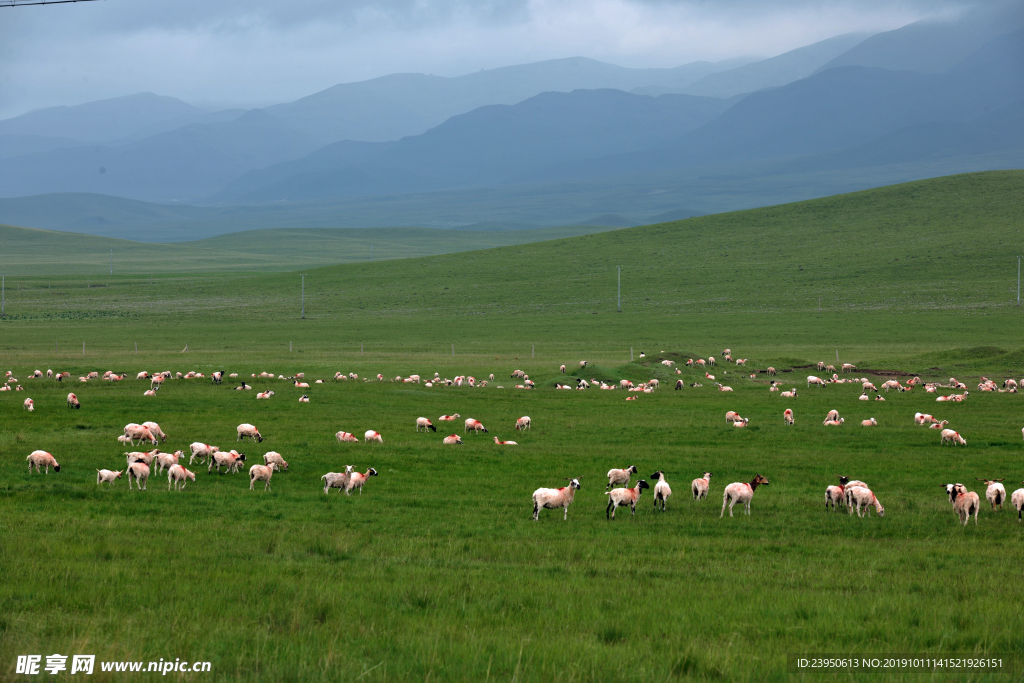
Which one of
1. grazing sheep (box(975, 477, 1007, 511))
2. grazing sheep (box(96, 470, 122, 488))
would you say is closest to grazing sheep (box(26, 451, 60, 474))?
grazing sheep (box(96, 470, 122, 488))

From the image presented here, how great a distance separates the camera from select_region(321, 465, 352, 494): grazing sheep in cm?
1680

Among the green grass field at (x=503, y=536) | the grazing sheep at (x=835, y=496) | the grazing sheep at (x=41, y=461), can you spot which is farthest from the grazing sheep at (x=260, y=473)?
the grazing sheep at (x=835, y=496)

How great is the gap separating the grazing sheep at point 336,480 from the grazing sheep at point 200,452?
3754 mm

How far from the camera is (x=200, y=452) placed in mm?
19203

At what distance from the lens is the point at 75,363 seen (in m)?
51.5

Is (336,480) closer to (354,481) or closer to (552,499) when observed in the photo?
(354,481)

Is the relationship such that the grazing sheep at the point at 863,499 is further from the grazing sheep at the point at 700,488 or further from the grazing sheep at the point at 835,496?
the grazing sheep at the point at 700,488

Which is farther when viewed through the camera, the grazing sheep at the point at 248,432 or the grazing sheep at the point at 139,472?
the grazing sheep at the point at 248,432

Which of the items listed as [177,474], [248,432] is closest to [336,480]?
[177,474]

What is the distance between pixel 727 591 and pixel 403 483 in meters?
9.74

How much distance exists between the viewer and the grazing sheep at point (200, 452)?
19064mm

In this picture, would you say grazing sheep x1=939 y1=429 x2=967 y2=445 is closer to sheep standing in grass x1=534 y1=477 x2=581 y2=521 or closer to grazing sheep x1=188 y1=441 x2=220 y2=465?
sheep standing in grass x1=534 y1=477 x2=581 y2=521

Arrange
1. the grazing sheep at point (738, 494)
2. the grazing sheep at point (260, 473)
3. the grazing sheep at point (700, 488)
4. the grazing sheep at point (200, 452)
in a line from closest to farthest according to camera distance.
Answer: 1. the grazing sheep at point (738, 494)
2. the grazing sheep at point (700, 488)
3. the grazing sheep at point (260, 473)
4. the grazing sheep at point (200, 452)

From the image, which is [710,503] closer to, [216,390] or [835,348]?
[216,390]
